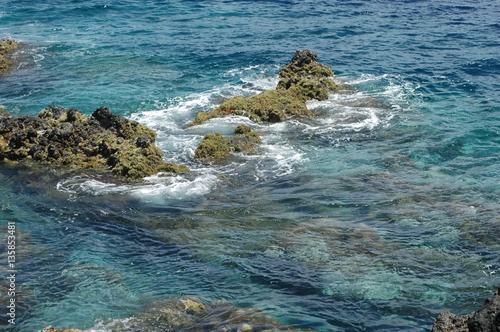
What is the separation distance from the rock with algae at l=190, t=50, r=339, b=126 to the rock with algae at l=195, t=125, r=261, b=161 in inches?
84.3

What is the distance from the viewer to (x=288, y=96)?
25.3 meters

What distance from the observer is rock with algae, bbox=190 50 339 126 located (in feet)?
77.6

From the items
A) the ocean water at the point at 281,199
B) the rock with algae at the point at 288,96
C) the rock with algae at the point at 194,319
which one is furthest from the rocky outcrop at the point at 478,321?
the rock with algae at the point at 288,96

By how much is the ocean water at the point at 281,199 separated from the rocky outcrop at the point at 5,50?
0.93 m

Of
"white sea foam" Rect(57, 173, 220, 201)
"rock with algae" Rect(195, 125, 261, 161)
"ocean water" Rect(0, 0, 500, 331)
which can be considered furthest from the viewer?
"rock with algae" Rect(195, 125, 261, 161)

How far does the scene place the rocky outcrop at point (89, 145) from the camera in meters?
18.2

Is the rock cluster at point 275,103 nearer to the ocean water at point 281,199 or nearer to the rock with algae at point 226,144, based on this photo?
the rock with algae at point 226,144

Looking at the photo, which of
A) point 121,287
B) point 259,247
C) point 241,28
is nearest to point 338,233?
point 259,247

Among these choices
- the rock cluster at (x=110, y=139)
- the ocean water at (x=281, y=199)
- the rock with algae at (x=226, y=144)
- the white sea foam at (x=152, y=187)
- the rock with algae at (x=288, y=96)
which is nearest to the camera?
the ocean water at (x=281, y=199)

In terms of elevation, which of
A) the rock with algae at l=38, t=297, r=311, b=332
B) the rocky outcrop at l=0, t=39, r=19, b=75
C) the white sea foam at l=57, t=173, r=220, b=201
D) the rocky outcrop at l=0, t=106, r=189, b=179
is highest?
the rocky outcrop at l=0, t=39, r=19, b=75

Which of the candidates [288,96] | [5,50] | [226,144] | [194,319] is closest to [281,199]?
[226,144]

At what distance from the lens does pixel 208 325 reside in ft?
33.9

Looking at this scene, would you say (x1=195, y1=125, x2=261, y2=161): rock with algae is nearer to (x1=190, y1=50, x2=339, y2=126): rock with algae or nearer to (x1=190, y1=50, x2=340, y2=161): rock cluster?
(x1=190, y1=50, x2=340, y2=161): rock cluster

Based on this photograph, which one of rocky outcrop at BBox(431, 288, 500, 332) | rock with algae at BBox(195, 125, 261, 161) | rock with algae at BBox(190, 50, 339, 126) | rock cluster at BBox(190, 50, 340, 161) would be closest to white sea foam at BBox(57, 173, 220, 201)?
rock with algae at BBox(195, 125, 261, 161)
